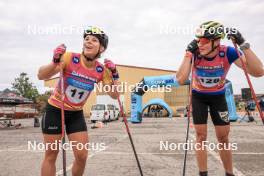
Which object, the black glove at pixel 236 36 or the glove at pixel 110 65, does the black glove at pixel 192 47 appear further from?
the glove at pixel 110 65

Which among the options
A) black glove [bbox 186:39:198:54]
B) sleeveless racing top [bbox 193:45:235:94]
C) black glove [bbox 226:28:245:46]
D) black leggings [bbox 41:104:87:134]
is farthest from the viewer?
sleeveless racing top [bbox 193:45:235:94]

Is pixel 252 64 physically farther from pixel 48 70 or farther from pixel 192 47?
pixel 48 70

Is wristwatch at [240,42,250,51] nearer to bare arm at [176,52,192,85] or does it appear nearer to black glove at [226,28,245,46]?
black glove at [226,28,245,46]

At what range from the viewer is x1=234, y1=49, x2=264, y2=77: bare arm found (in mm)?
4137

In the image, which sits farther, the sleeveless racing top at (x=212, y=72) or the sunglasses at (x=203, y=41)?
the sleeveless racing top at (x=212, y=72)

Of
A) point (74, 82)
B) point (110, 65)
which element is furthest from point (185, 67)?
point (74, 82)

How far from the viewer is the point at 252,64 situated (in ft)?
13.7

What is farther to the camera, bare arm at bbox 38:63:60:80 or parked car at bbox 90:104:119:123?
parked car at bbox 90:104:119:123

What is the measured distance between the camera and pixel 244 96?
2247 cm

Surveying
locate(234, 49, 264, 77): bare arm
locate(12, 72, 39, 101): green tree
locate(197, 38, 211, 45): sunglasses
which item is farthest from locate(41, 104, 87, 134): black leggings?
locate(12, 72, 39, 101): green tree

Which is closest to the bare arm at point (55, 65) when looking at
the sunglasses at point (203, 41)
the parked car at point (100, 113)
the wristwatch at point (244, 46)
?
the sunglasses at point (203, 41)

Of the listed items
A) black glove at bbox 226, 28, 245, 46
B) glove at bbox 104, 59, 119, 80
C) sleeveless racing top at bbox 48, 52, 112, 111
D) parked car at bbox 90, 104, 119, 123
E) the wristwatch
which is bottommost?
parked car at bbox 90, 104, 119, 123

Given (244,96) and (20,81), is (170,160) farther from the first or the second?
(20,81)

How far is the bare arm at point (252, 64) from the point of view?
4137 millimetres
